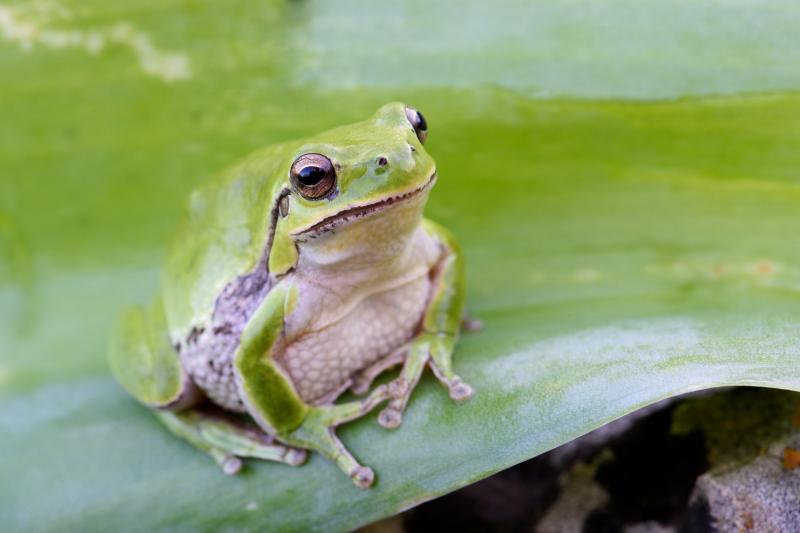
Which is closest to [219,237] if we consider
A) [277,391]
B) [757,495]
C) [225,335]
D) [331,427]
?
[225,335]

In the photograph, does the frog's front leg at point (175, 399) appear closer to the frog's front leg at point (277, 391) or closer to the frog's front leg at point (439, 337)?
the frog's front leg at point (277, 391)

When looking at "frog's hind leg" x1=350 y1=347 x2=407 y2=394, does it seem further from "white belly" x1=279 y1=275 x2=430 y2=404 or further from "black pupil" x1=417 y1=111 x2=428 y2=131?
"black pupil" x1=417 y1=111 x2=428 y2=131

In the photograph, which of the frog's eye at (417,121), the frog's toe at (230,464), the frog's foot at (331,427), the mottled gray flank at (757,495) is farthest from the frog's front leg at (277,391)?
the mottled gray flank at (757,495)

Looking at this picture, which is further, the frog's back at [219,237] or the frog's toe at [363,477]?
the frog's back at [219,237]

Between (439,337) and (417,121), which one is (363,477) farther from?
(417,121)

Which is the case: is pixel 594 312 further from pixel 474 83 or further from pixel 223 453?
pixel 223 453

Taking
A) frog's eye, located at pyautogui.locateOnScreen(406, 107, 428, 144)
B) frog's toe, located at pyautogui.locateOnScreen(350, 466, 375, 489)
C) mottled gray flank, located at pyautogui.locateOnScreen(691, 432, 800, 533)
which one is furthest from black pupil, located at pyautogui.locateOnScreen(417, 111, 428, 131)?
mottled gray flank, located at pyautogui.locateOnScreen(691, 432, 800, 533)
